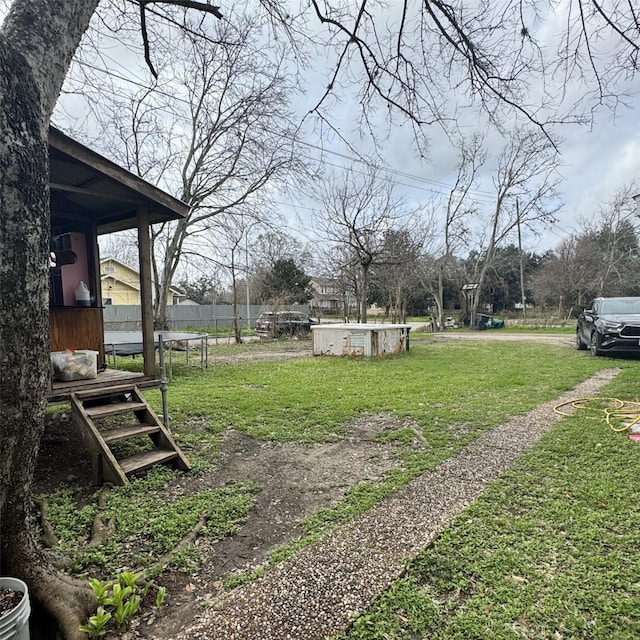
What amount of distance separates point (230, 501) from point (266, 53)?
4.39m

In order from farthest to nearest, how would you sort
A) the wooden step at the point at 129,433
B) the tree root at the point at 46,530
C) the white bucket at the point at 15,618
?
1. the wooden step at the point at 129,433
2. the tree root at the point at 46,530
3. the white bucket at the point at 15,618

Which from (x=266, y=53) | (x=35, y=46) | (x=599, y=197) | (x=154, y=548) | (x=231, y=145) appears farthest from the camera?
(x=599, y=197)

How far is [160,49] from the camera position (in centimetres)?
413

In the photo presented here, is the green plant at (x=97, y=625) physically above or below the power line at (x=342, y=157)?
below

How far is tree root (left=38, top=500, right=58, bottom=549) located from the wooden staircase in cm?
47

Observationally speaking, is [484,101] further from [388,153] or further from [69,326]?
[69,326]

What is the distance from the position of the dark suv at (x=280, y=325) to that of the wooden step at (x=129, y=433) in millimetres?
11990

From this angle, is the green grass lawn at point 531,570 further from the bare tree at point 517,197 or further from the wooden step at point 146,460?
the bare tree at point 517,197

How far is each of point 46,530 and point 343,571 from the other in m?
1.80

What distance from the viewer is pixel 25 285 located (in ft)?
4.98

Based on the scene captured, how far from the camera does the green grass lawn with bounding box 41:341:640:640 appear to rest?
5.60ft

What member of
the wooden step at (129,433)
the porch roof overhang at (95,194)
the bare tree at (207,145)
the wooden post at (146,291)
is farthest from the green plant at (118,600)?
the bare tree at (207,145)

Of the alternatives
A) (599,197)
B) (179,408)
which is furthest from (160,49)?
(599,197)

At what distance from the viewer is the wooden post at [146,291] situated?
4398 millimetres
